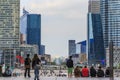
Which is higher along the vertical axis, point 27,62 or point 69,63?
point 27,62

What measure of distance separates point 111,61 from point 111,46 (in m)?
1.03

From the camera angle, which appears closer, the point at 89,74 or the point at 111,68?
the point at 111,68

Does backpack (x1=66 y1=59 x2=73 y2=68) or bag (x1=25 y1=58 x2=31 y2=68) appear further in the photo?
backpack (x1=66 y1=59 x2=73 y2=68)

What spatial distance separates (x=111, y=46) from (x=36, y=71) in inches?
533

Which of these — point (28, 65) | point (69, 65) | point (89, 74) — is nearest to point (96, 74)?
point (89, 74)

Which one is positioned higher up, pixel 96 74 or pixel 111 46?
pixel 111 46

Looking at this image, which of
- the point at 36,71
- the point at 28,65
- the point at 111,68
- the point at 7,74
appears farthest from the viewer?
the point at 7,74

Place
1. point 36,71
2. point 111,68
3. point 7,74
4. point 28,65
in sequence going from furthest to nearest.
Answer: point 7,74 → point 28,65 → point 36,71 → point 111,68

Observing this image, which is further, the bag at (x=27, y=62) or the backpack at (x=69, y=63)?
the backpack at (x=69, y=63)

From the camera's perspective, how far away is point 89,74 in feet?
170

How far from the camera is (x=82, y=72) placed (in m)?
49.6

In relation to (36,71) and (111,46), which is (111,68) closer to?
(111,46)

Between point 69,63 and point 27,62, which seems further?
point 69,63

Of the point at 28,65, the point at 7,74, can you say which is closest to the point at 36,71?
the point at 28,65
